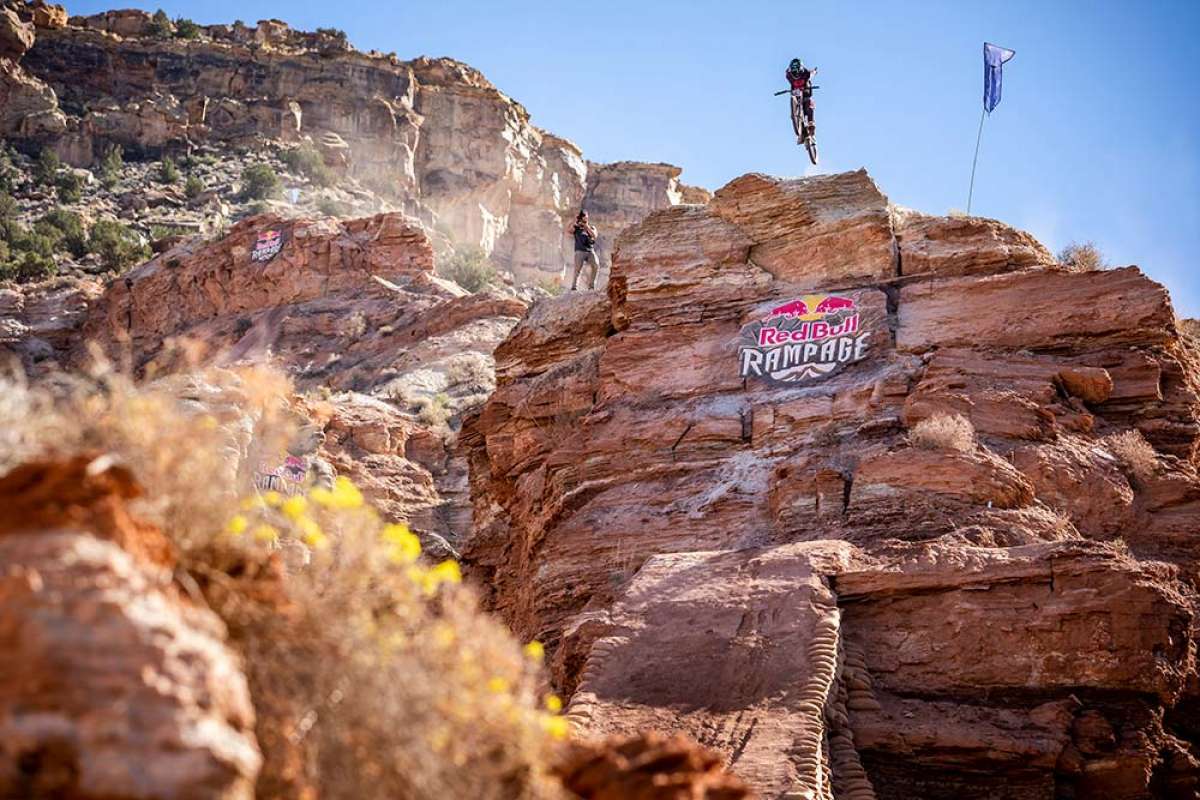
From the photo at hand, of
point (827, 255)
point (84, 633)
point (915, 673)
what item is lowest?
point (84, 633)

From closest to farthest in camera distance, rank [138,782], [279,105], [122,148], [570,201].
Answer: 1. [138,782]
2. [122,148]
3. [279,105]
4. [570,201]

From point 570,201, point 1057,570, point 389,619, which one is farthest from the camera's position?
point 570,201

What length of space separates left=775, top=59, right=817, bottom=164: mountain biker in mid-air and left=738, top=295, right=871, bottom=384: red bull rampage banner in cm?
609

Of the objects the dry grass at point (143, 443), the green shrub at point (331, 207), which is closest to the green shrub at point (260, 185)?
the green shrub at point (331, 207)

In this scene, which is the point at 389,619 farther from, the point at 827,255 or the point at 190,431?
the point at 827,255

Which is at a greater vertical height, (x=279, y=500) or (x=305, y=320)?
(x=305, y=320)

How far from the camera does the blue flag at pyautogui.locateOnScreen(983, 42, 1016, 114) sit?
76.0 feet

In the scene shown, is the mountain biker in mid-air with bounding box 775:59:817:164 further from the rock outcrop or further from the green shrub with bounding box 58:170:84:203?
the green shrub with bounding box 58:170:84:203

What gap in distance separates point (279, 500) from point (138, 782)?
183 cm

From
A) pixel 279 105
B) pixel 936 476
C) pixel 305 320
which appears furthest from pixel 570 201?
pixel 936 476

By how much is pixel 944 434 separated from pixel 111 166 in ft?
194

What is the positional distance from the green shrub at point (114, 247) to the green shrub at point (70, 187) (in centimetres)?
438

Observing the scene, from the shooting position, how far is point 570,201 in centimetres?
7831

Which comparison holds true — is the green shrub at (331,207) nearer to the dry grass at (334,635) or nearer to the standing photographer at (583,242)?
the standing photographer at (583,242)
